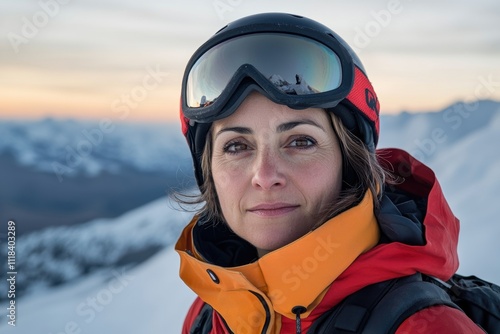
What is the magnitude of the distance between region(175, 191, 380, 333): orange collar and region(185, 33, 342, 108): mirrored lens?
0.47m

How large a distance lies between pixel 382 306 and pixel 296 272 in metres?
0.31

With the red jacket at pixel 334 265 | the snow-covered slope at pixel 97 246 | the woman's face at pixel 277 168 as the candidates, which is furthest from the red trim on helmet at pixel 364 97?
the snow-covered slope at pixel 97 246

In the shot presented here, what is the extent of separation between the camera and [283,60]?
1.91m

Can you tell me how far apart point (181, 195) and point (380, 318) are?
1284 mm

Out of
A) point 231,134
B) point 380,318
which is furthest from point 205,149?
point 380,318

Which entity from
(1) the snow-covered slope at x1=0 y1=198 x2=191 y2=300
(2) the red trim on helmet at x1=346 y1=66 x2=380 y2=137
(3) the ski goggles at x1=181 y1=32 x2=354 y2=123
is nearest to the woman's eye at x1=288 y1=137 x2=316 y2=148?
(3) the ski goggles at x1=181 y1=32 x2=354 y2=123

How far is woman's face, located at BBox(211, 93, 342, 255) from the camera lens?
1.77 metres

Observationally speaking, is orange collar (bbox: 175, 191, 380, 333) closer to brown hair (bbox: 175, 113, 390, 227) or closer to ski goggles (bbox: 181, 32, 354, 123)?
brown hair (bbox: 175, 113, 390, 227)

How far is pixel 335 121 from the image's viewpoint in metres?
1.88

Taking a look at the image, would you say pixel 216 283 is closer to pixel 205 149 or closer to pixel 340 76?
pixel 205 149

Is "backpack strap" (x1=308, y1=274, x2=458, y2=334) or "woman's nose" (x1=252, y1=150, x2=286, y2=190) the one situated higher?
"woman's nose" (x1=252, y1=150, x2=286, y2=190)

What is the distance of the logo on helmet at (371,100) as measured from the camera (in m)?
1.97

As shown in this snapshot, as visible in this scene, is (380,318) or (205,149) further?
(205,149)

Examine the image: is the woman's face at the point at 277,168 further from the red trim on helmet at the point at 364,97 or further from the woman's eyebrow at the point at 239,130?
the red trim on helmet at the point at 364,97
